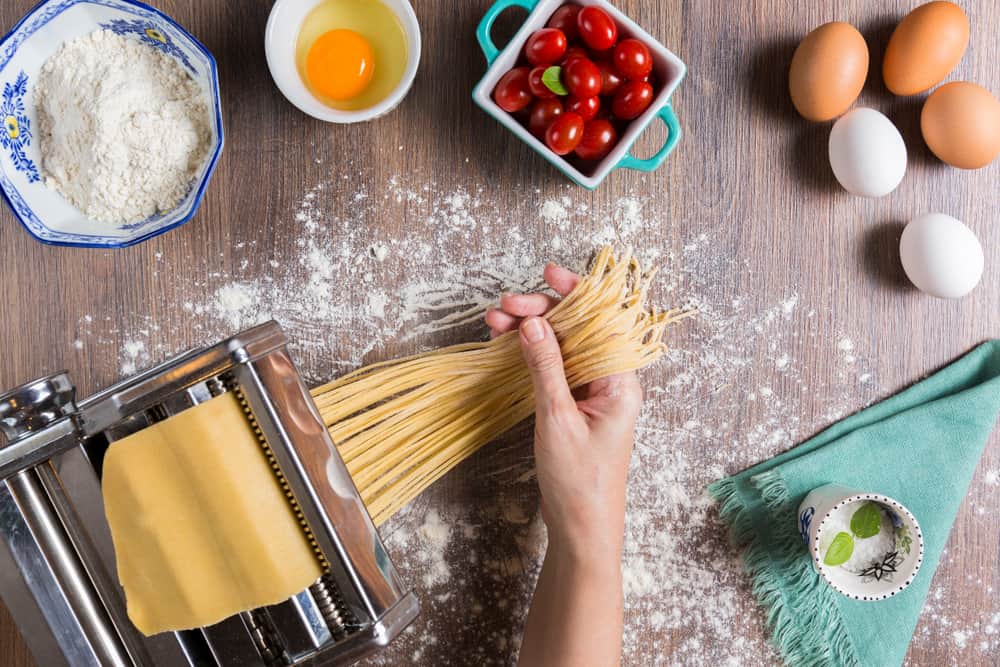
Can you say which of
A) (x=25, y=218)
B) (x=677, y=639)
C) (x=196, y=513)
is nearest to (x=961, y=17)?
(x=677, y=639)

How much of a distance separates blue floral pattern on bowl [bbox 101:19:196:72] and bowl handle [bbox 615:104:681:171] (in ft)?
1.76

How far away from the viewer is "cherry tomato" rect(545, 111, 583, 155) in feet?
2.75

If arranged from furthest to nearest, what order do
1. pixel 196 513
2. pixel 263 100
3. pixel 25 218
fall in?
pixel 263 100
pixel 25 218
pixel 196 513

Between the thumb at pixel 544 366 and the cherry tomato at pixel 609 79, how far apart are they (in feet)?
0.94

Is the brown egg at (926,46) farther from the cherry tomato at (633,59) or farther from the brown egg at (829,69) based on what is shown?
the cherry tomato at (633,59)

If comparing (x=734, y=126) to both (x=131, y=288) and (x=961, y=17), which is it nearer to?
(x=961, y=17)

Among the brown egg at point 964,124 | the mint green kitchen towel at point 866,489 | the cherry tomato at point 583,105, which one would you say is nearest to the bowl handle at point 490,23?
the cherry tomato at point 583,105

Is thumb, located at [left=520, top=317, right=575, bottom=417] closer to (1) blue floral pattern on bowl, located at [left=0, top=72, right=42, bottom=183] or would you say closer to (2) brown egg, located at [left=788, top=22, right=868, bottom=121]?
(2) brown egg, located at [left=788, top=22, right=868, bottom=121]

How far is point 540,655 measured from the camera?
884 millimetres

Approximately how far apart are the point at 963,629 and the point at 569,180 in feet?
2.62

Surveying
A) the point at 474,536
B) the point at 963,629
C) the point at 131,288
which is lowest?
the point at 963,629

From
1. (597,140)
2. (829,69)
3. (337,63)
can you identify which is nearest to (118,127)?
(337,63)

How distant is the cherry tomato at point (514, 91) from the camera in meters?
0.86

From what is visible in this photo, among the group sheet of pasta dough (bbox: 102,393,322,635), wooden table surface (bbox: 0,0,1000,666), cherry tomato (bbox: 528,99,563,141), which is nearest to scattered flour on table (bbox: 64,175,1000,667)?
wooden table surface (bbox: 0,0,1000,666)
